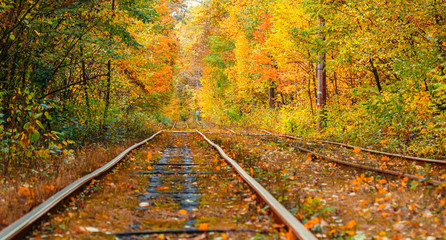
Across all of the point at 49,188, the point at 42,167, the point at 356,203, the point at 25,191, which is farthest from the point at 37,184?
the point at 356,203

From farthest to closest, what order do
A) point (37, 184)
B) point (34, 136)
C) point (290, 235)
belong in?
point (34, 136), point (37, 184), point (290, 235)

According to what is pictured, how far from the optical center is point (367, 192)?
6.08 meters

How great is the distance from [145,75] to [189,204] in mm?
15125

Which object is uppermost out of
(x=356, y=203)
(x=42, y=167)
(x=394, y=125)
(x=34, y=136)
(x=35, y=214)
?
(x=34, y=136)

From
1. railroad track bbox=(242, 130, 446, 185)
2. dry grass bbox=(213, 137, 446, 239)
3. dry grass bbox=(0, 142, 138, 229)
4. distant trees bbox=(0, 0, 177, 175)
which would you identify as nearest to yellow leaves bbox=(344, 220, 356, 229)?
dry grass bbox=(213, 137, 446, 239)

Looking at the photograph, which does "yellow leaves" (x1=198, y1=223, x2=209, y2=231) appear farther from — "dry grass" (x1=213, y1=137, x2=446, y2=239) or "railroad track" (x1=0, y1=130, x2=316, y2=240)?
"dry grass" (x1=213, y1=137, x2=446, y2=239)

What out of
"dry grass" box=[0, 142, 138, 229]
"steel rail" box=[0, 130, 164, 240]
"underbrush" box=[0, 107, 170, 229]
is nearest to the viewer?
"steel rail" box=[0, 130, 164, 240]

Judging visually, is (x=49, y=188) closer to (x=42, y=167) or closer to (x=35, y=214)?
(x=35, y=214)

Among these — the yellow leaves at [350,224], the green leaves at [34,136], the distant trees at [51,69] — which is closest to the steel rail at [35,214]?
the green leaves at [34,136]

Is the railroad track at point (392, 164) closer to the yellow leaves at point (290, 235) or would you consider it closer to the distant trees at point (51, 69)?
the yellow leaves at point (290, 235)

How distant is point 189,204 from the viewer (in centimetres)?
546

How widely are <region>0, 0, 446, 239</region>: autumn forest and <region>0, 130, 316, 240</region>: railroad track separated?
35cm

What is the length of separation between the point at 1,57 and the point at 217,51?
3101 centimetres

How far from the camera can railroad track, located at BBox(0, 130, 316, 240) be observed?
4.09 meters
